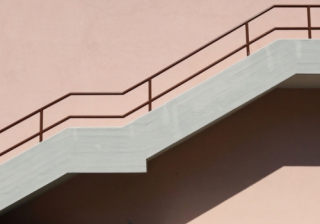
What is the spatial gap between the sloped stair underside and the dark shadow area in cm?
180

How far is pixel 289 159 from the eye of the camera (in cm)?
946

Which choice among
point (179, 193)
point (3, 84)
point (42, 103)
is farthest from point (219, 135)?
point (3, 84)

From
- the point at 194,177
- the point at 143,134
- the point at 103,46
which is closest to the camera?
the point at 143,134

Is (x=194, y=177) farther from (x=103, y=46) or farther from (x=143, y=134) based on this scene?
(x=103, y=46)

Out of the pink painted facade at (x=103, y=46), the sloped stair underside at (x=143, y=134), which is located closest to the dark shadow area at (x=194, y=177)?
the pink painted facade at (x=103, y=46)

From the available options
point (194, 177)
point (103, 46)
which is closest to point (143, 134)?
point (194, 177)

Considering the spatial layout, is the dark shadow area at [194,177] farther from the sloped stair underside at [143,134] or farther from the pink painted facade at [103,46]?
the sloped stair underside at [143,134]

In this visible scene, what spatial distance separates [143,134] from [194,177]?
2150 millimetres

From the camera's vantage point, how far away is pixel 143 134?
7582 mm

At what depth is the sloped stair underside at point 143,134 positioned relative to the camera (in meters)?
7.47

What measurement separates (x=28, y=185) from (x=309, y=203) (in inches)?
191

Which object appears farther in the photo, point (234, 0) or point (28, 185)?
point (234, 0)

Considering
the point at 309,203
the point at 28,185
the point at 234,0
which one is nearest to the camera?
the point at 28,185

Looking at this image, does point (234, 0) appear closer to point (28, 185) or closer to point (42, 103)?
point (42, 103)
